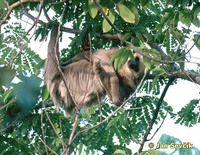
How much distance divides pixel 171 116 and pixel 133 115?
54cm

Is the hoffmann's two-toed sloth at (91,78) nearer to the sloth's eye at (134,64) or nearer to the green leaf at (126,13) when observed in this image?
the sloth's eye at (134,64)

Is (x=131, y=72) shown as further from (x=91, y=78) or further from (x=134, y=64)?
(x=91, y=78)

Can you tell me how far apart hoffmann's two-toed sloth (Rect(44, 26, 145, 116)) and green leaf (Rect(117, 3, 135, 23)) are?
9.67ft

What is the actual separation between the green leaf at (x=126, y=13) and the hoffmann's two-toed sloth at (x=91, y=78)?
116 inches

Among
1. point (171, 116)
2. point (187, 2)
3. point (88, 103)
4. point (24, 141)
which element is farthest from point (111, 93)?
point (187, 2)

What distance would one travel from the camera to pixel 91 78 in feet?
26.7

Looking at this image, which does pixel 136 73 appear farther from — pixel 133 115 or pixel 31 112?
pixel 31 112

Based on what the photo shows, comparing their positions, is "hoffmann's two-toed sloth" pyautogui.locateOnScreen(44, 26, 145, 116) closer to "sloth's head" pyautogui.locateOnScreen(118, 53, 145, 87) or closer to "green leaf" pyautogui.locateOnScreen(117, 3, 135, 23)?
"sloth's head" pyautogui.locateOnScreen(118, 53, 145, 87)

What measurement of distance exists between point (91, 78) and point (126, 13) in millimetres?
3689

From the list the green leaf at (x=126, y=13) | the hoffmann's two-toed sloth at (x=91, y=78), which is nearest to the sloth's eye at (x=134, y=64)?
the hoffmann's two-toed sloth at (x=91, y=78)

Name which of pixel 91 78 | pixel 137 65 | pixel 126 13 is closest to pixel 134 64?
pixel 137 65

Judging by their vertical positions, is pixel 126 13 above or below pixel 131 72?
above

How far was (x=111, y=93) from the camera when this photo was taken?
25.5ft

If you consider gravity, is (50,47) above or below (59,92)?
above
